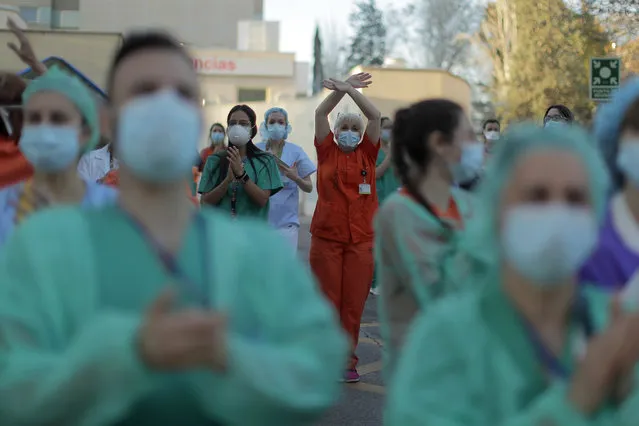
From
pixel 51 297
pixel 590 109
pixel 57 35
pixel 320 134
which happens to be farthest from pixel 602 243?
pixel 590 109

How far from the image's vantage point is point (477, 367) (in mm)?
2260

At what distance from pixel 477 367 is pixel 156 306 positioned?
0.71 meters

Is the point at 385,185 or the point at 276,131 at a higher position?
the point at 276,131

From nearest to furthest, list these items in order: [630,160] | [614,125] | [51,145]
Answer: [630,160]
[614,125]
[51,145]

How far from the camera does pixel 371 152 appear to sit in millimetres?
7988

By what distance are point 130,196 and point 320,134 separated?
553cm

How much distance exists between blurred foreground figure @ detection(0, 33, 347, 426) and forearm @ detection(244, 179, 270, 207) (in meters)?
5.30

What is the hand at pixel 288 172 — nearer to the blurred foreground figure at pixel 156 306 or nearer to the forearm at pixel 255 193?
the forearm at pixel 255 193

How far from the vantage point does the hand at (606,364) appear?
206cm

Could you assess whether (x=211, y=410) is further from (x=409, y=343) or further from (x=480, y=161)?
(x=480, y=161)

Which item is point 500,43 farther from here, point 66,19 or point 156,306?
point 156,306

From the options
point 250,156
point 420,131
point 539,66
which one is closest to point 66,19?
point 539,66

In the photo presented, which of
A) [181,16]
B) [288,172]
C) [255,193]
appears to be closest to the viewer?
[255,193]

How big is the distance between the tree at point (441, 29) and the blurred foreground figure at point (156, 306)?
60391 mm
